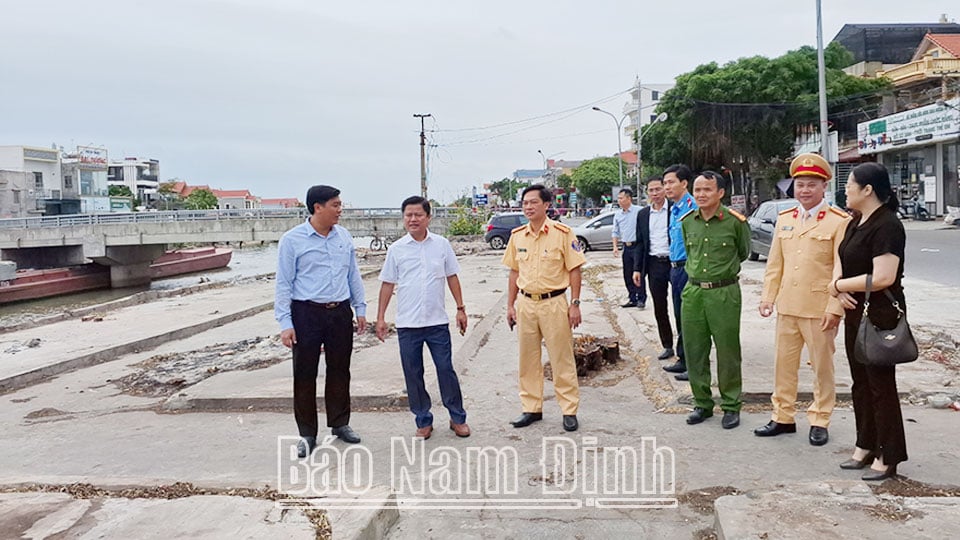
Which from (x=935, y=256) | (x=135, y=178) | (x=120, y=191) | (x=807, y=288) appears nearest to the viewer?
(x=807, y=288)

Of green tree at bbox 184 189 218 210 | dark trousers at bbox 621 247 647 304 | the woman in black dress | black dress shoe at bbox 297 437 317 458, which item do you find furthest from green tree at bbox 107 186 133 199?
the woman in black dress

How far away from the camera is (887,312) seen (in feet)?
11.8

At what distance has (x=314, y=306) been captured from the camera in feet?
14.8

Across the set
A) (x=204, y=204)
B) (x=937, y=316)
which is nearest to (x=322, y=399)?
(x=937, y=316)

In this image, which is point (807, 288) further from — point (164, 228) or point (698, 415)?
point (164, 228)

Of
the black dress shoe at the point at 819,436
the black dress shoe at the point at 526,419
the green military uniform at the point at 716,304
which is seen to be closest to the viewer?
the black dress shoe at the point at 819,436

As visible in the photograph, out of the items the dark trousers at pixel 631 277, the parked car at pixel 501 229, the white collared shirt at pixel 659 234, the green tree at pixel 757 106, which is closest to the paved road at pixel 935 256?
the dark trousers at pixel 631 277

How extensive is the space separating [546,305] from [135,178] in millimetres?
102804

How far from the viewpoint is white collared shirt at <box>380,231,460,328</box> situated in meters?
4.68

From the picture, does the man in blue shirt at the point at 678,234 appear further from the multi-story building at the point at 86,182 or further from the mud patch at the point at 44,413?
the multi-story building at the point at 86,182

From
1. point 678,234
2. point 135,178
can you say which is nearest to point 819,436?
point 678,234

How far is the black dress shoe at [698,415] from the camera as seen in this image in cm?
480

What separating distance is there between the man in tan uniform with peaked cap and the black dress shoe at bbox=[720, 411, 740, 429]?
233mm

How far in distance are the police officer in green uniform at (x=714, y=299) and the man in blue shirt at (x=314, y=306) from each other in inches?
93.9
